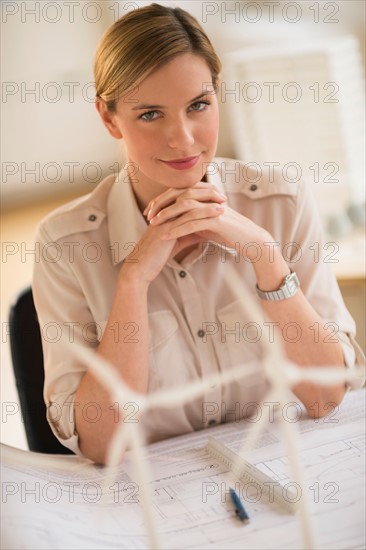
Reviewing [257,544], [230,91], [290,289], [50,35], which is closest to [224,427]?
[290,289]

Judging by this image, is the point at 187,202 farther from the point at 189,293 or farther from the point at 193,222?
the point at 189,293

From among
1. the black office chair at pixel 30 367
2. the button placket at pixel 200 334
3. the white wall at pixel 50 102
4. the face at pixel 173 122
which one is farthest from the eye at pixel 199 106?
the white wall at pixel 50 102

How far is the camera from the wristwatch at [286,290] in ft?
3.24

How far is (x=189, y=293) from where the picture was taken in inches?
40.9

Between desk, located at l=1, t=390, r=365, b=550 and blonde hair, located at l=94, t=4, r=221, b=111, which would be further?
blonde hair, located at l=94, t=4, r=221, b=111

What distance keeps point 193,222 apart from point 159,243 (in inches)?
2.2

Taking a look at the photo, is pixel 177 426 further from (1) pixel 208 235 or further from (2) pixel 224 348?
(1) pixel 208 235

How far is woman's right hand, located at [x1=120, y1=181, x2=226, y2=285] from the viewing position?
0.98 m

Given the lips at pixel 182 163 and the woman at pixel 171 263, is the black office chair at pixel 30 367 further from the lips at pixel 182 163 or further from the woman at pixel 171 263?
the lips at pixel 182 163

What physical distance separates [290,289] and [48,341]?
13.1 inches

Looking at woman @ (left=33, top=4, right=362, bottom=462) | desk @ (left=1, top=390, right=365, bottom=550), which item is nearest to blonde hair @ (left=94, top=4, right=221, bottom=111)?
woman @ (left=33, top=4, right=362, bottom=462)

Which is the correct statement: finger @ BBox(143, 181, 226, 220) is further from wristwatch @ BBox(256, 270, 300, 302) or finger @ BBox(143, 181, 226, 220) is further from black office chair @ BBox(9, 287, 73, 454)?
black office chair @ BBox(9, 287, 73, 454)

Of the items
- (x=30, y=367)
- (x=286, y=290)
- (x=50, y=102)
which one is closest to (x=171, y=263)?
(x=286, y=290)

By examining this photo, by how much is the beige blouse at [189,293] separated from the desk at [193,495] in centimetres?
6
